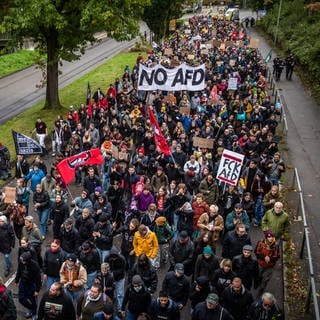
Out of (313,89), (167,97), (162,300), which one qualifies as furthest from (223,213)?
(313,89)

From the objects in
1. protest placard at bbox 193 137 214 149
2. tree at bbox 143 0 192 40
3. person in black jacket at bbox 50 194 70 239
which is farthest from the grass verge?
person in black jacket at bbox 50 194 70 239

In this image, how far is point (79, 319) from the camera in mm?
8016

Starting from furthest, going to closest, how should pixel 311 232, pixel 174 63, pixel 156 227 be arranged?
pixel 174 63 < pixel 311 232 < pixel 156 227

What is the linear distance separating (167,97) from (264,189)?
848cm

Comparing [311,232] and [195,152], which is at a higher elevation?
→ [195,152]

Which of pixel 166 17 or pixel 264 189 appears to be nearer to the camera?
pixel 264 189

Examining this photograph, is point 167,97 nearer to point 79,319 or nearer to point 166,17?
point 79,319

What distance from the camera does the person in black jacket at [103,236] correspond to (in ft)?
31.9

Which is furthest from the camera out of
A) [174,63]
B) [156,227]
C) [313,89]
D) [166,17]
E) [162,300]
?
[166,17]

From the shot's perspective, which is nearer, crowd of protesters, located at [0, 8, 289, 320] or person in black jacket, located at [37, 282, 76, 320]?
person in black jacket, located at [37, 282, 76, 320]

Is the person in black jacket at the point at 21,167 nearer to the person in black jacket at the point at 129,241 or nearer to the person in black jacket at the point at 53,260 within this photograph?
the person in black jacket at the point at 129,241

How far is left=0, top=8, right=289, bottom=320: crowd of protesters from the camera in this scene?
8148 millimetres

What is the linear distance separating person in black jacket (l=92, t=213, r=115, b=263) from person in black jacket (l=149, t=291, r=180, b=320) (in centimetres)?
225

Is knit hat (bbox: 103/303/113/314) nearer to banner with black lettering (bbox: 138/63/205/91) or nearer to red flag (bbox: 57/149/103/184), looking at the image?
red flag (bbox: 57/149/103/184)
